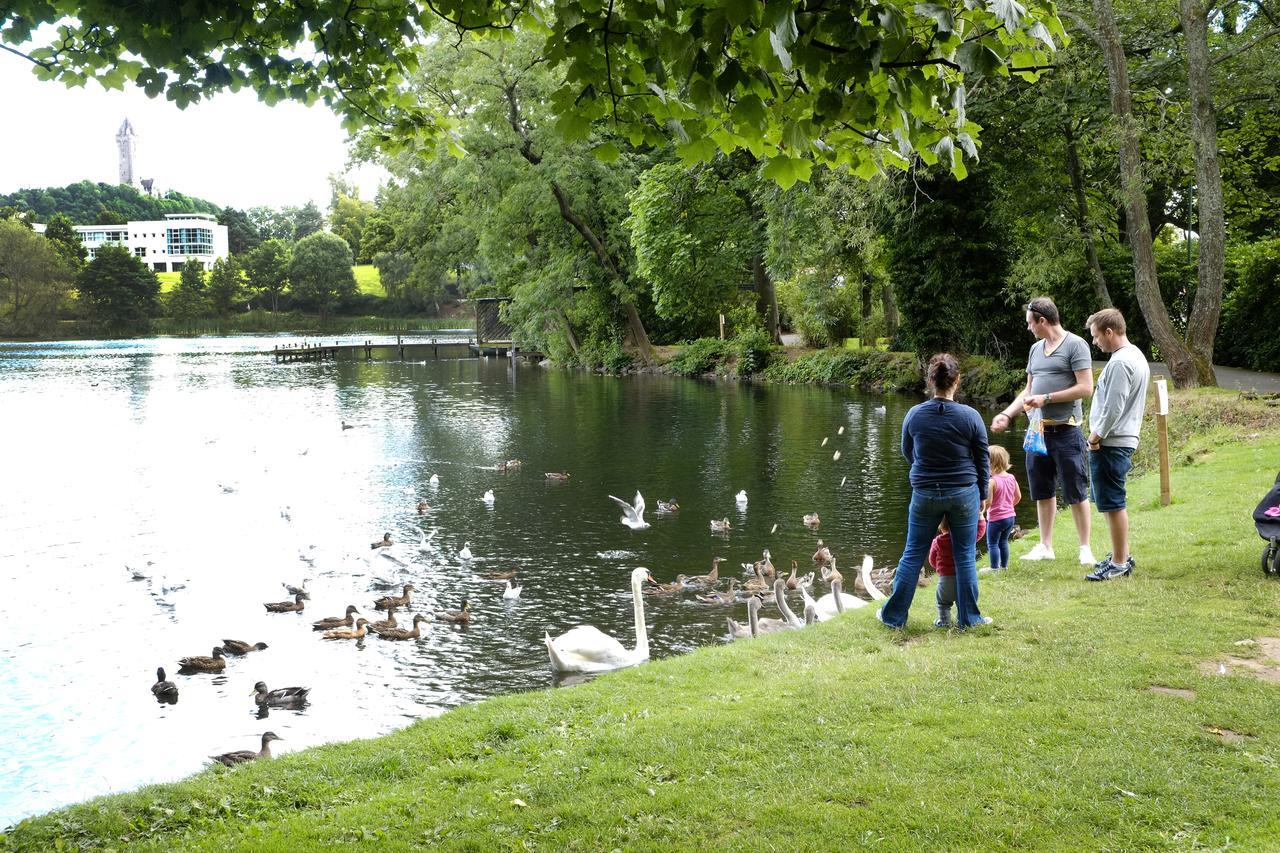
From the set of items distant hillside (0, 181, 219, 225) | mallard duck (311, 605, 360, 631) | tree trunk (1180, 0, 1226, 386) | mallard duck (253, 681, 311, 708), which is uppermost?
distant hillside (0, 181, 219, 225)

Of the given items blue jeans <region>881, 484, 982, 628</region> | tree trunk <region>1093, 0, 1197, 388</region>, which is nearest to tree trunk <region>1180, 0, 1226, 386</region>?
tree trunk <region>1093, 0, 1197, 388</region>

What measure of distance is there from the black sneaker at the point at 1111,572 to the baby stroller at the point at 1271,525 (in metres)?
1.05

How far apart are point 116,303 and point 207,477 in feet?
320

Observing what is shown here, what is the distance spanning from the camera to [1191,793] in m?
4.67

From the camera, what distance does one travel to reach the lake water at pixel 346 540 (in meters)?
10.1

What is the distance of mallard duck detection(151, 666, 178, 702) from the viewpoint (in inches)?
408

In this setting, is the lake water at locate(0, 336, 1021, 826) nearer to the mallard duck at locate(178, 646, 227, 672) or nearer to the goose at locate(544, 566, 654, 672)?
the mallard duck at locate(178, 646, 227, 672)

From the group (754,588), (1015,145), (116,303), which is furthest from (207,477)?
(116,303)

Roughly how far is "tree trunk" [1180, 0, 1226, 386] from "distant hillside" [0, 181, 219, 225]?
6561 inches

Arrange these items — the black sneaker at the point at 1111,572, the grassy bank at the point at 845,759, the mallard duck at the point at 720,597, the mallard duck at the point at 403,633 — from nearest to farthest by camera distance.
Answer: 1. the grassy bank at the point at 845,759
2. the black sneaker at the point at 1111,572
3. the mallard duck at the point at 403,633
4. the mallard duck at the point at 720,597

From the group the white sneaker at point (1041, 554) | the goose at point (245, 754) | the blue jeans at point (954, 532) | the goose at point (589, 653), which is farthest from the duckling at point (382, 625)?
the white sneaker at point (1041, 554)

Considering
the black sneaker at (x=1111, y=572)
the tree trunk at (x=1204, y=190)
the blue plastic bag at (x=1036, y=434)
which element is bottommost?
the black sneaker at (x=1111, y=572)

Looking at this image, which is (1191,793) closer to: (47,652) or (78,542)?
(47,652)

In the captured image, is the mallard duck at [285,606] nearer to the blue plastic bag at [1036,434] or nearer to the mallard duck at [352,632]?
the mallard duck at [352,632]
